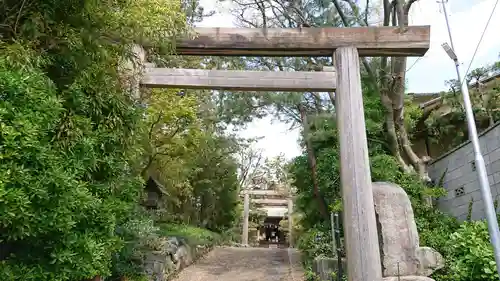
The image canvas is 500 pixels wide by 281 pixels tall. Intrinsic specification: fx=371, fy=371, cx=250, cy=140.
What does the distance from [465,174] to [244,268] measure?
613 centimetres

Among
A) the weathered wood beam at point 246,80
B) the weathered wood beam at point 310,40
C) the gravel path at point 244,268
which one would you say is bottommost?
the gravel path at point 244,268

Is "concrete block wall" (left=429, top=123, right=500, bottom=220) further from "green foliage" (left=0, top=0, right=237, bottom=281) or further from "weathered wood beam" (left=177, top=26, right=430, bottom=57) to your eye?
"green foliage" (left=0, top=0, right=237, bottom=281)

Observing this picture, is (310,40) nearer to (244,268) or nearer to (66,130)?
(66,130)

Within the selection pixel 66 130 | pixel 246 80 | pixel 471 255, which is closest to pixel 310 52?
pixel 246 80

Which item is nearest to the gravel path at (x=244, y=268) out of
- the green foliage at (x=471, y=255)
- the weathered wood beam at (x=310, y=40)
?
the green foliage at (x=471, y=255)

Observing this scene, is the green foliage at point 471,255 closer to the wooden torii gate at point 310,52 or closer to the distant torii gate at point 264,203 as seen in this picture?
the wooden torii gate at point 310,52

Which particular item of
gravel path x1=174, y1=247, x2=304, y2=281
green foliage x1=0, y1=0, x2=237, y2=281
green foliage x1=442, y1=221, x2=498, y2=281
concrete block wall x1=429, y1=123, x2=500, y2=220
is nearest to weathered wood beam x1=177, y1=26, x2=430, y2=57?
green foliage x1=0, y1=0, x2=237, y2=281

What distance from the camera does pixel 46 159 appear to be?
2486 mm

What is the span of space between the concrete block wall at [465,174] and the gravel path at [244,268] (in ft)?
13.0

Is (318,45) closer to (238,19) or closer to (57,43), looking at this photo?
(57,43)

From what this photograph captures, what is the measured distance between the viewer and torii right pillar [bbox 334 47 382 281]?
4211 millimetres

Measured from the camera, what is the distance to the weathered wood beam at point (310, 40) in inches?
185

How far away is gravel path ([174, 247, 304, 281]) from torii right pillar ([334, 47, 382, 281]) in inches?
188

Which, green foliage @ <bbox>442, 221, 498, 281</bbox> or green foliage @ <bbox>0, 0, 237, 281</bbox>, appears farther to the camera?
green foliage @ <bbox>442, 221, 498, 281</bbox>
